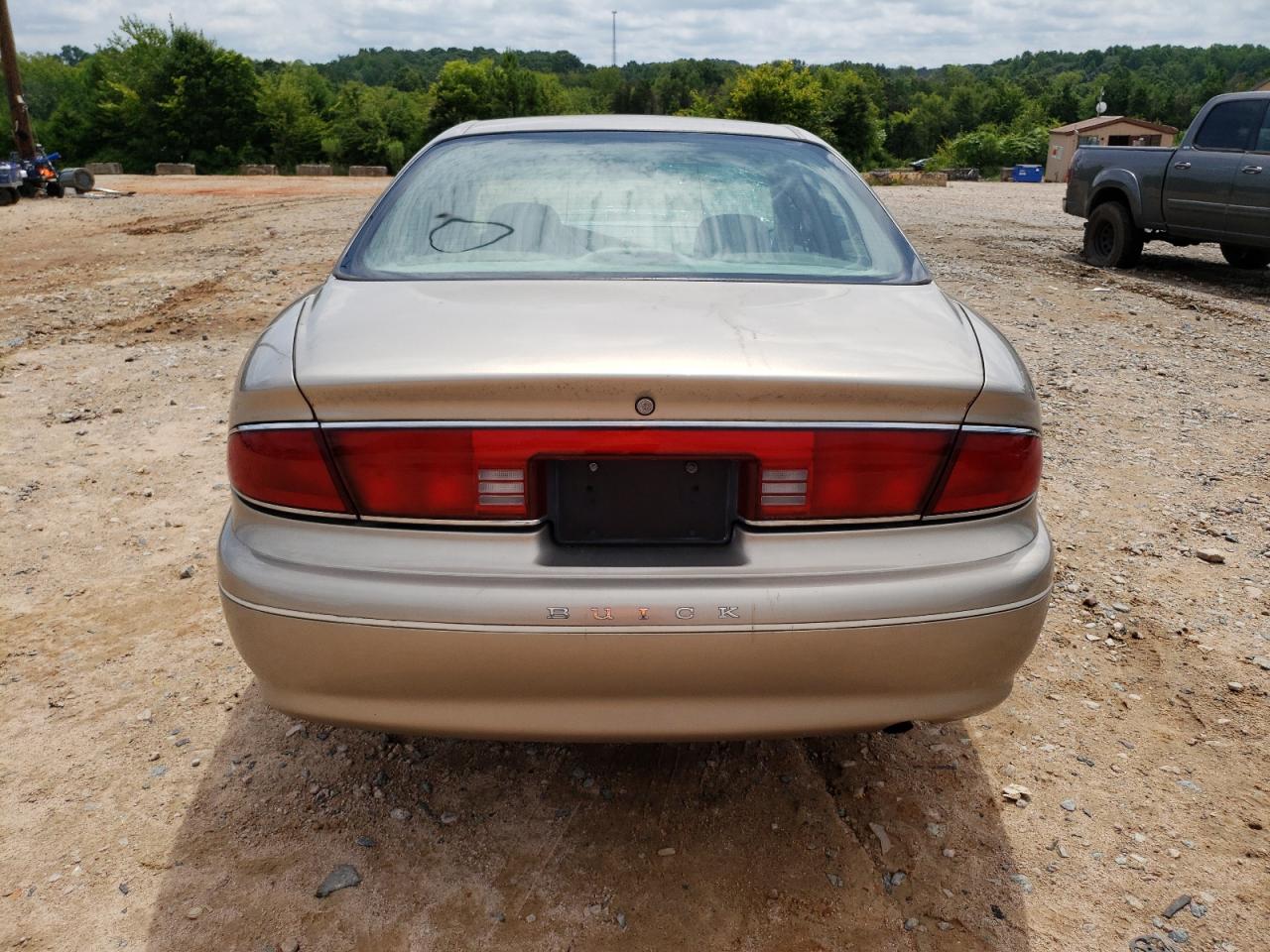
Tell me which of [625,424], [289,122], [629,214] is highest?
[629,214]

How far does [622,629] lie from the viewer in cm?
178

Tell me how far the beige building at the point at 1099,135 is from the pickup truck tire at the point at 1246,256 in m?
52.6

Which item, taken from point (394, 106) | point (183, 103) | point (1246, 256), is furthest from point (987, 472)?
point (394, 106)

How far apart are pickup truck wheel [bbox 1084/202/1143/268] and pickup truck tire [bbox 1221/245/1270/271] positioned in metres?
1.14

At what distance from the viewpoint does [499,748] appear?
9.00 feet

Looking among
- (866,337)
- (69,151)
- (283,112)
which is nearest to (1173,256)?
(866,337)

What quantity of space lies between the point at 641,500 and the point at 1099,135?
73.1m

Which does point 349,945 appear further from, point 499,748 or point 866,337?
point 866,337

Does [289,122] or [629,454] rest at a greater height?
[629,454]

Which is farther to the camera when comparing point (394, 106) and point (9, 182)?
point (394, 106)

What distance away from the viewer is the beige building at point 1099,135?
60.3m

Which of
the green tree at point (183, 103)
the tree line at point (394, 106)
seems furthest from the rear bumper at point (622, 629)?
the green tree at point (183, 103)

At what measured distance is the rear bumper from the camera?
5.88 feet

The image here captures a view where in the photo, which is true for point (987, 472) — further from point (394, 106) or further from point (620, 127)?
point (394, 106)
